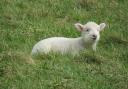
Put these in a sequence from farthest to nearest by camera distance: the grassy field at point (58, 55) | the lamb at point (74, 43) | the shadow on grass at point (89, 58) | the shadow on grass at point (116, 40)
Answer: the shadow on grass at point (116, 40)
the lamb at point (74, 43)
the shadow on grass at point (89, 58)
the grassy field at point (58, 55)

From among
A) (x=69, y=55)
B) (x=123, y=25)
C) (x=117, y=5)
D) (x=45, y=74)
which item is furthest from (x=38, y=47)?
(x=117, y=5)

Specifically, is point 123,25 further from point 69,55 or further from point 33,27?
point 69,55

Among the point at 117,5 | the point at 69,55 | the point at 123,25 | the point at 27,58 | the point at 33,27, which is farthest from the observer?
the point at 117,5

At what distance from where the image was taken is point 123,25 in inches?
638

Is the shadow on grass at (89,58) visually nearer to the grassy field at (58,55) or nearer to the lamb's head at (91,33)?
the grassy field at (58,55)

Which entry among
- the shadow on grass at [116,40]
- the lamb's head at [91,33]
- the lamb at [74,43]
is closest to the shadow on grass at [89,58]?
the lamb at [74,43]

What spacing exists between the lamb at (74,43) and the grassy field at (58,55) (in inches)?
12.2

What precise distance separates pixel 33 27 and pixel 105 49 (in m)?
2.33

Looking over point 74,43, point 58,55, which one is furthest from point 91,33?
point 58,55

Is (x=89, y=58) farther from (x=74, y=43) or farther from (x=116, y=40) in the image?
(x=116, y=40)

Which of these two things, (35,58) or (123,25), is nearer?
(35,58)

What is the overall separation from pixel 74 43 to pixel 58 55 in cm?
129

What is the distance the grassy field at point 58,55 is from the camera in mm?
10062

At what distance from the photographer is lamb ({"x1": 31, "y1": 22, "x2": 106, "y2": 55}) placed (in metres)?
12.8
